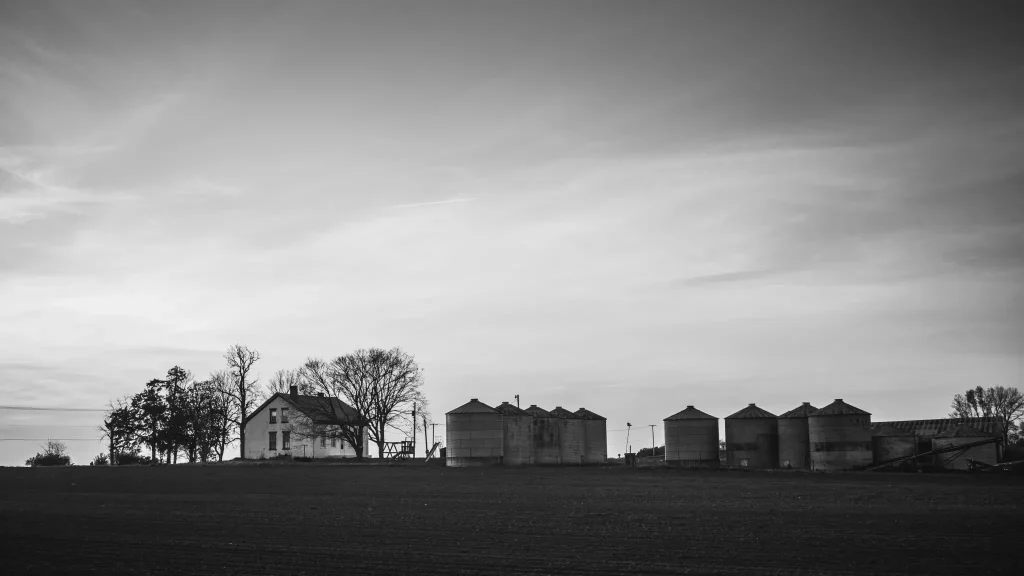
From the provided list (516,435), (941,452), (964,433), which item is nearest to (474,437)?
(516,435)

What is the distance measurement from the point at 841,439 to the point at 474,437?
108 ft

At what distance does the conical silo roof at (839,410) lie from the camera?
74.5 meters

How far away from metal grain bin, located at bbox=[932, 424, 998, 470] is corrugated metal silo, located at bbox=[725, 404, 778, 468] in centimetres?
1369

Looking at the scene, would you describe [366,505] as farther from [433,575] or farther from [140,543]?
[433,575]

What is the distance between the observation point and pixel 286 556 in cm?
2348

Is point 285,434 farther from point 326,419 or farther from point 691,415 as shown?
point 691,415

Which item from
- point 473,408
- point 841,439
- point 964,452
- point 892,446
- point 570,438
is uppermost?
point 473,408

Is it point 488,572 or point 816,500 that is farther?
point 816,500

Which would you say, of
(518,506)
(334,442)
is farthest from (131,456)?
(518,506)

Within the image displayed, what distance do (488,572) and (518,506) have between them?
1726cm

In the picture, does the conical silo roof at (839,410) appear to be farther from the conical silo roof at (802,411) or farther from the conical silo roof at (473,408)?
the conical silo roof at (473,408)

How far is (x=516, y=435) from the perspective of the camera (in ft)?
281

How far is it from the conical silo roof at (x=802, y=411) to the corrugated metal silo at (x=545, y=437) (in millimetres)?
22817

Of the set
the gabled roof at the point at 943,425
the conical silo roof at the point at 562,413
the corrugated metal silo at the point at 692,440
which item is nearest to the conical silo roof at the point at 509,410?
the conical silo roof at the point at 562,413
